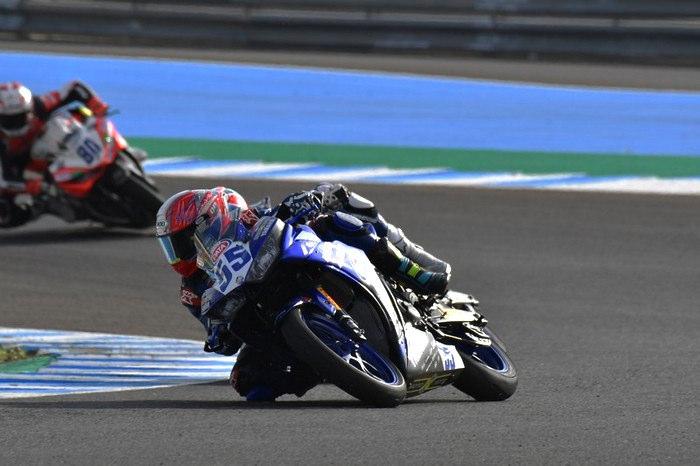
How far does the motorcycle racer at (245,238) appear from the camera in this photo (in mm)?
6238

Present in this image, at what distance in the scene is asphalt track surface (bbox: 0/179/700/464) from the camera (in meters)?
5.11

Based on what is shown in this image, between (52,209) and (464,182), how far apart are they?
13.7 feet

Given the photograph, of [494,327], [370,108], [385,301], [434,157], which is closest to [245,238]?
[385,301]

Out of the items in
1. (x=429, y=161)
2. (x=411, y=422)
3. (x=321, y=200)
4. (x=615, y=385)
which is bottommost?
(x=429, y=161)

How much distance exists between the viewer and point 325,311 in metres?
5.96

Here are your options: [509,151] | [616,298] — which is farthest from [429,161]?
[616,298]

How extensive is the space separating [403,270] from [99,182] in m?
7.06

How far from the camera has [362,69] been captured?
20.3 meters

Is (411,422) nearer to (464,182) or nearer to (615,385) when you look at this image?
(615,385)

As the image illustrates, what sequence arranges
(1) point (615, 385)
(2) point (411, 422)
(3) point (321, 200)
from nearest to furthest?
(2) point (411, 422) → (3) point (321, 200) → (1) point (615, 385)

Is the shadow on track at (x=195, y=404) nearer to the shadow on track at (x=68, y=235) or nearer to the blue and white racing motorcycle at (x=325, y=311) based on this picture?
the blue and white racing motorcycle at (x=325, y=311)

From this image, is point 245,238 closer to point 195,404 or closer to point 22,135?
point 195,404

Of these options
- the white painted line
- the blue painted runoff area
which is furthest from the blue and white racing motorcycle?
the blue painted runoff area

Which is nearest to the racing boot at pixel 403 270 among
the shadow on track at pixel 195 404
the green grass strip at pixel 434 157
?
the shadow on track at pixel 195 404
